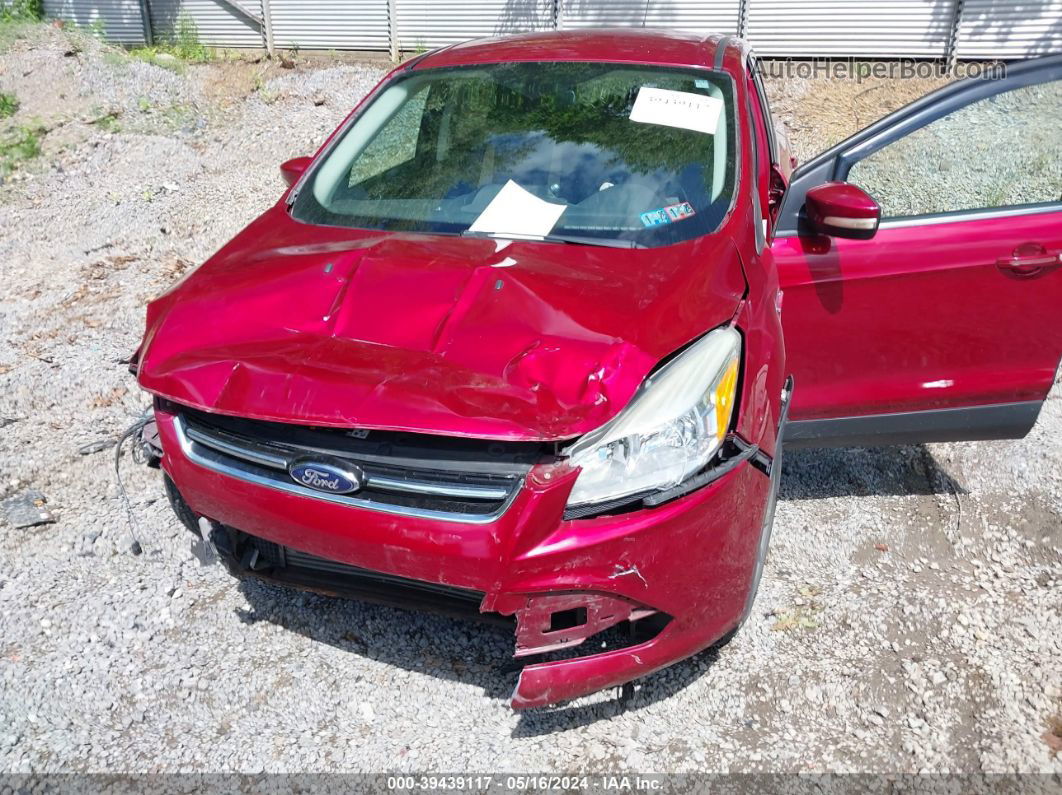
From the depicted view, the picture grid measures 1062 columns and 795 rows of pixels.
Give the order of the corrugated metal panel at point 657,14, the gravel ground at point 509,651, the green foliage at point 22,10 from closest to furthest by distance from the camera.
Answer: the gravel ground at point 509,651 < the corrugated metal panel at point 657,14 < the green foliage at point 22,10

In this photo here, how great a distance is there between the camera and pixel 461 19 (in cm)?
1133

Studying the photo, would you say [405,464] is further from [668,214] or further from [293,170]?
[293,170]

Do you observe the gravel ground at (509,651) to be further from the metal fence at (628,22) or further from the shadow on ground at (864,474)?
the metal fence at (628,22)

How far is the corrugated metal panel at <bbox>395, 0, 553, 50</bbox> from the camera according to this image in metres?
11.1

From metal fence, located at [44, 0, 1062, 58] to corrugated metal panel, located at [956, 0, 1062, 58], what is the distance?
11mm

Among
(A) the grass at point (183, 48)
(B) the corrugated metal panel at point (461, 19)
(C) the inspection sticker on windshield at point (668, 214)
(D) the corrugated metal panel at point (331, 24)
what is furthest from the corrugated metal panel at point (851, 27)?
(C) the inspection sticker on windshield at point (668, 214)

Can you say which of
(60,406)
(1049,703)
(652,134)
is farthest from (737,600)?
(60,406)

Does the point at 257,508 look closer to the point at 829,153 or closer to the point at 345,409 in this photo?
the point at 345,409

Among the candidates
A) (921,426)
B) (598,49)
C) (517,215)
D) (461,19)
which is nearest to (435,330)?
(517,215)

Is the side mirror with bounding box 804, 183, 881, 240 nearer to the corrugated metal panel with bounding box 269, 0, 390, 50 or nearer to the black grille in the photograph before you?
the black grille

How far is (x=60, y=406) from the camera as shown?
14.3ft

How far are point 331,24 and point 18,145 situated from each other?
4.98 meters

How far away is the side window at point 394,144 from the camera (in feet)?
11.0

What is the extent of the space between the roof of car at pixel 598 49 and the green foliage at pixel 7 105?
6.67m
